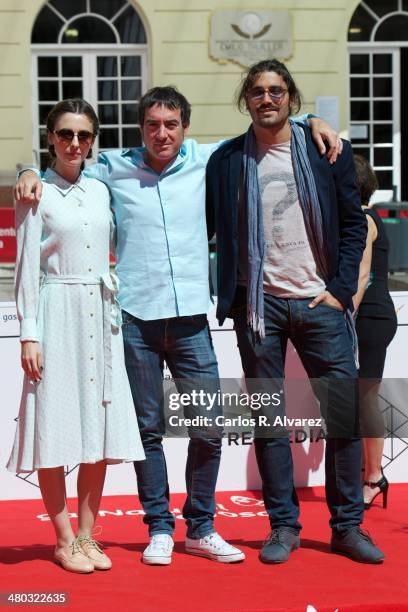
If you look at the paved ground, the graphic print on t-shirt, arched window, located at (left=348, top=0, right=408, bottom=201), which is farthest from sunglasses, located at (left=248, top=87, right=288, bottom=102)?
arched window, located at (left=348, top=0, right=408, bottom=201)

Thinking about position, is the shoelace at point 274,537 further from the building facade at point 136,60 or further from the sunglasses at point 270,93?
the building facade at point 136,60

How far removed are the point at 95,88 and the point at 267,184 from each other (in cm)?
934

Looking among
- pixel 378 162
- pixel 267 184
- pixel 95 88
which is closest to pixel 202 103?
pixel 95 88

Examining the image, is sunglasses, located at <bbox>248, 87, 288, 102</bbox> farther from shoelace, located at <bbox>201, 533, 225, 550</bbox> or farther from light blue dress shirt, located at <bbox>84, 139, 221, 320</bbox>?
shoelace, located at <bbox>201, 533, 225, 550</bbox>

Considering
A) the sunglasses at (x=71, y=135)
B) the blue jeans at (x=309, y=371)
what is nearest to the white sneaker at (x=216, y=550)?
the blue jeans at (x=309, y=371)

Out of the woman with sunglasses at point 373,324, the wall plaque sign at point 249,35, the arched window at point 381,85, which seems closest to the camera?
the woman with sunglasses at point 373,324

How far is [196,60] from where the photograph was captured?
13.2m

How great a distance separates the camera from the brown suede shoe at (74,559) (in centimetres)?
423

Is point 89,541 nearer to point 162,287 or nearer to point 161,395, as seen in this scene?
point 161,395

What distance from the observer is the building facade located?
1305 centimetres

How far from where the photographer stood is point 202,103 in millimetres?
13250

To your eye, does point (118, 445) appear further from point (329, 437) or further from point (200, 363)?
point (329, 437)

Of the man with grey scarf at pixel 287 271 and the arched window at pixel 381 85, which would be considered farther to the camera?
the arched window at pixel 381 85

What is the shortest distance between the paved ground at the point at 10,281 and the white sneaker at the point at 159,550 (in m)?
4.06
